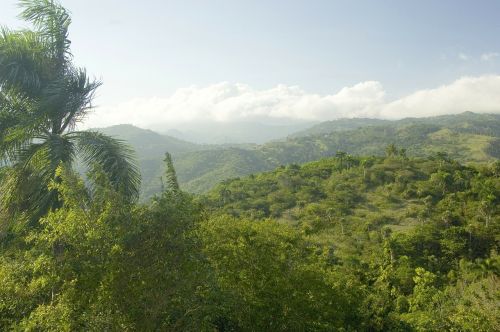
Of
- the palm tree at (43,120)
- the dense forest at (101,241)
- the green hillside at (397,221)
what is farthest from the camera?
the green hillside at (397,221)

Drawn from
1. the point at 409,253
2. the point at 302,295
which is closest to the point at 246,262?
the point at 302,295

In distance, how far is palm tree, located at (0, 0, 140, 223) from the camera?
8219 millimetres

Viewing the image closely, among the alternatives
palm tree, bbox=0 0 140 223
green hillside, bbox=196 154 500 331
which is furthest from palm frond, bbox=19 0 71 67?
green hillside, bbox=196 154 500 331

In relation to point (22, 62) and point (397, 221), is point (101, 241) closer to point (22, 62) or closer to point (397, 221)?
point (22, 62)

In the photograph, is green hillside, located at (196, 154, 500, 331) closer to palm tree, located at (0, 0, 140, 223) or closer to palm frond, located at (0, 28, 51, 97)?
palm tree, located at (0, 0, 140, 223)

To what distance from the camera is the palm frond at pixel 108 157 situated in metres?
8.69

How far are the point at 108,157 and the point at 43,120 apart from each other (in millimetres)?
1597

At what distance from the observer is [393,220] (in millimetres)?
74625

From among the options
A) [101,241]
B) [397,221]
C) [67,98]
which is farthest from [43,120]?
[397,221]

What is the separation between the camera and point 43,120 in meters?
8.39

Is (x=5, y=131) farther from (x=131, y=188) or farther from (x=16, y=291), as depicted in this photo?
(x=16, y=291)

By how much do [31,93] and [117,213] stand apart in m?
4.06

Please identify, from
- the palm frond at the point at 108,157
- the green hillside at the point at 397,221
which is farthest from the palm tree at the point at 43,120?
the green hillside at the point at 397,221

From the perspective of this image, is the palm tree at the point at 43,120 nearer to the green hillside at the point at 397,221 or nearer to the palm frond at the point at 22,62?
the palm frond at the point at 22,62
